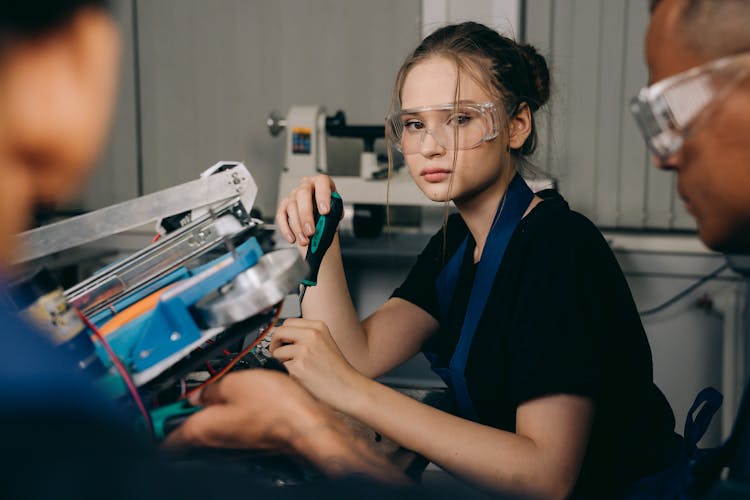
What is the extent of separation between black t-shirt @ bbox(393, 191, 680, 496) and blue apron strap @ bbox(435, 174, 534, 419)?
1 cm

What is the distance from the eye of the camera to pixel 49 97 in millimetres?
419

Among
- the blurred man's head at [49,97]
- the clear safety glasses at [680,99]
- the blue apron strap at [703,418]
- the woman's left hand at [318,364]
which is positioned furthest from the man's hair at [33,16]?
the blue apron strap at [703,418]

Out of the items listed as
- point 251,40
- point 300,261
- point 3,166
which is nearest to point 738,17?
point 300,261

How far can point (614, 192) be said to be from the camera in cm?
258

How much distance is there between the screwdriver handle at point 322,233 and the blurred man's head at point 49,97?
0.76m

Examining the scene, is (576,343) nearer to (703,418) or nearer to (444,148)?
(703,418)

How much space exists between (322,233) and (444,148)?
26 cm

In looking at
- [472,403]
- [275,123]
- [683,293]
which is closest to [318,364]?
[472,403]

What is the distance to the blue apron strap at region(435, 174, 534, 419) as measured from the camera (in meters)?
1.13

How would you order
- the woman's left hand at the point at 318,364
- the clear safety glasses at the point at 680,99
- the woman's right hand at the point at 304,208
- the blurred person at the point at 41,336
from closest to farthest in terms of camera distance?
1. the blurred person at the point at 41,336
2. the clear safety glasses at the point at 680,99
3. the woman's left hand at the point at 318,364
4. the woman's right hand at the point at 304,208

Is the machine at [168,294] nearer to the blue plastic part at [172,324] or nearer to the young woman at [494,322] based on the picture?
the blue plastic part at [172,324]

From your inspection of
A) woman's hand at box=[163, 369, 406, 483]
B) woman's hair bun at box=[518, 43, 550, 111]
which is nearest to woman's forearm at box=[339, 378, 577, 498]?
woman's hand at box=[163, 369, 406, 483]

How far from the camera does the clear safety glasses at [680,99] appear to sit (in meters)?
0.57

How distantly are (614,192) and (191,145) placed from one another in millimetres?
1704
